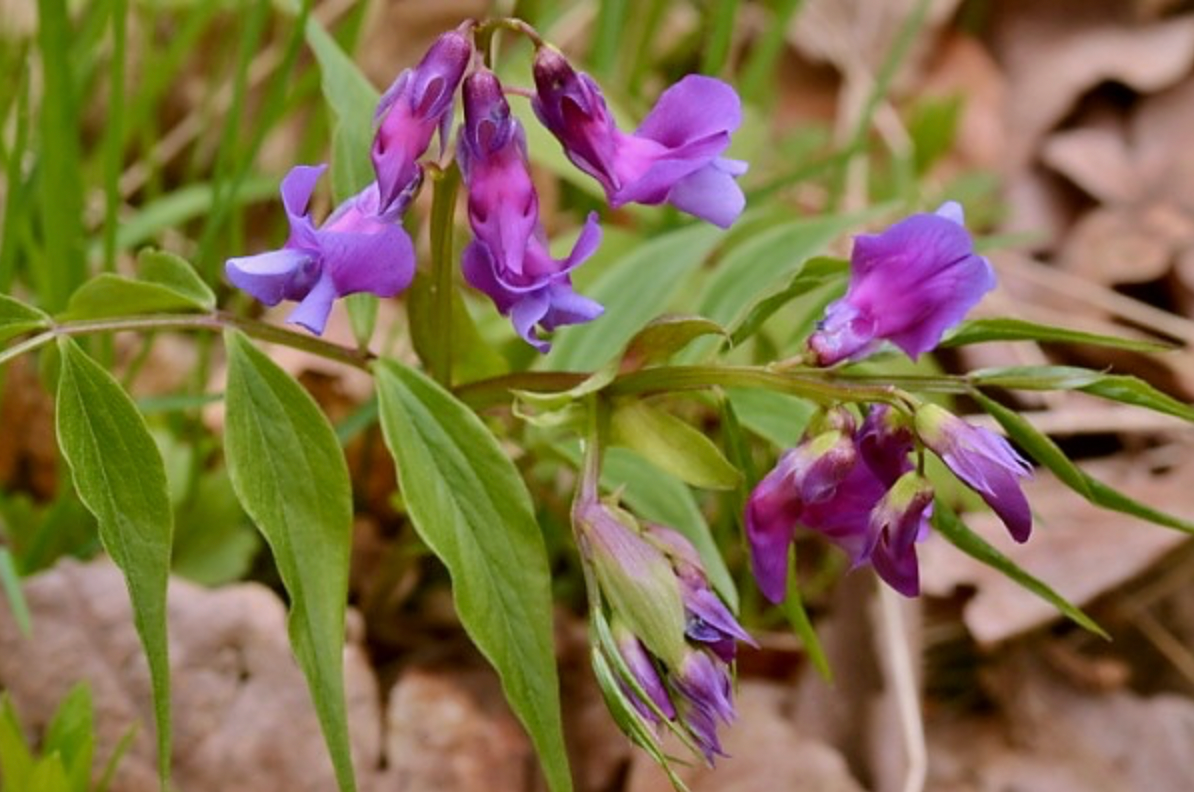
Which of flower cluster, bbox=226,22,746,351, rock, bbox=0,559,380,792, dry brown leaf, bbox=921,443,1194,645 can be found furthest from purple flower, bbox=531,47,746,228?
dry brown leaf, bbox=921,443,1194,645

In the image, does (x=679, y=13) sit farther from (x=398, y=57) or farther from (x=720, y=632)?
(x=720, y=632)

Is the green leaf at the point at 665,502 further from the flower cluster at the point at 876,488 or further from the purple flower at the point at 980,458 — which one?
the purple flower at the point at 980,458

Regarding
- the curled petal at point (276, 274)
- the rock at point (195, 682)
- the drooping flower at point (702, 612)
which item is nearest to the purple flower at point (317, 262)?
the curled petal at point (276, 274)

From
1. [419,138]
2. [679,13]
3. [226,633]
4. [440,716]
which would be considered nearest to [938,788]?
[440,716]

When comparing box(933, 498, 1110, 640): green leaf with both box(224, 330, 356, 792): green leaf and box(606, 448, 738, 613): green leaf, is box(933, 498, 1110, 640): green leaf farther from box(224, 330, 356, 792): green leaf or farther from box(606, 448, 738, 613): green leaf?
box(224, 330, 356, 792): green leaf

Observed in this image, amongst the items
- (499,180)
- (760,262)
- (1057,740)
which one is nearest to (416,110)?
(499,180)

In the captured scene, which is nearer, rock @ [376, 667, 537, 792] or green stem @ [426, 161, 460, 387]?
green stem @ [426, 161, 460, 387]

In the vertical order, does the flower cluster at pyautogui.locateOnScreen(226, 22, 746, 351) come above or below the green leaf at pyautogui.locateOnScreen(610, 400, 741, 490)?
above
